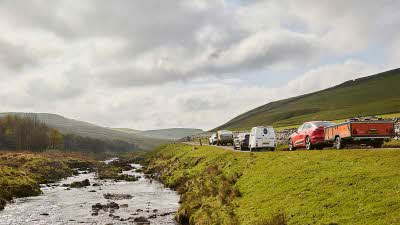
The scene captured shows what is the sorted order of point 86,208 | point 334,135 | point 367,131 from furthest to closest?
point 86,208 → point 334,135 → point 367,131

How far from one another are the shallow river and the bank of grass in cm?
440

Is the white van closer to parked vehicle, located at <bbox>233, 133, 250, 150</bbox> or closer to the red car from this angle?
the red car

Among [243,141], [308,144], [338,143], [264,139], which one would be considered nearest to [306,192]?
[338,143]

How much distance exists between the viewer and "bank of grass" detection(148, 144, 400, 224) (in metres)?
16.4

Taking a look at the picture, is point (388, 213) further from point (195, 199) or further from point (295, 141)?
point (295, 141)

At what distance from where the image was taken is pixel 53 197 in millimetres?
43125

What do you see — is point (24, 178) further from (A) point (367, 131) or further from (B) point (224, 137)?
(A) point (367, 131)

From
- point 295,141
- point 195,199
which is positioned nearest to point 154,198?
point 195,199

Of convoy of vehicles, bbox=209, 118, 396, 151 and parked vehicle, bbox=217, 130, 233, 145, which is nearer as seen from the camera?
convoy of vehicles, bbox=209, 118, 396, 151

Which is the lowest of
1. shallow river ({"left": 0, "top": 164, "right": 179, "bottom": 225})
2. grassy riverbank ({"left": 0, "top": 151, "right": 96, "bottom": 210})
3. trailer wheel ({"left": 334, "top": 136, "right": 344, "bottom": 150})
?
shallow river ({"left": 0, "top": 164, "right": 179, "bottom": 225})

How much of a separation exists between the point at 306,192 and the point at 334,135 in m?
12.6

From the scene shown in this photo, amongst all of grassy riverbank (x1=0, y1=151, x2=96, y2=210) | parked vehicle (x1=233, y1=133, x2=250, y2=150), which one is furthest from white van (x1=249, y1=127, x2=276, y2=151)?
grassy riverbank (x1=0, y1=151, x2=96, y2=210)

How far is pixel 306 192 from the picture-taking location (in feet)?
67.3

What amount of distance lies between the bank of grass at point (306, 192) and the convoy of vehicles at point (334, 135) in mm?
3600
